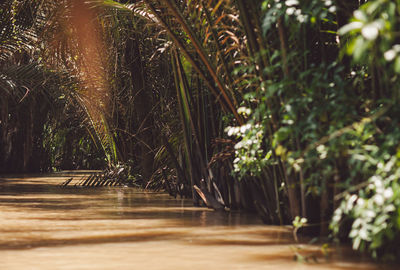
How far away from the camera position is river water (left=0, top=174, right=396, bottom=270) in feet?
12.5

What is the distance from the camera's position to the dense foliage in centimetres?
319

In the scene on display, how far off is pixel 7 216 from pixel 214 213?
2159mm

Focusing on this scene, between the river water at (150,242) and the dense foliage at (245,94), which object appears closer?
the dense foliage at (245,94)

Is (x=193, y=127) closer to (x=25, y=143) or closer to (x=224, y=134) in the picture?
(x=224, y=134)

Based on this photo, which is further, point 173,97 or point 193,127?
point 173,97

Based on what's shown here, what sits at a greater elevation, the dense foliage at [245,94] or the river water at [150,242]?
the dense foliage at [245,94]

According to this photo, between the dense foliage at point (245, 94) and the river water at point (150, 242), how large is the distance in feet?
0.89

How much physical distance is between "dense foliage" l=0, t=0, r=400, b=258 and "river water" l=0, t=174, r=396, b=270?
0.89 ft

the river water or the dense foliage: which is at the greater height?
the dense foliage

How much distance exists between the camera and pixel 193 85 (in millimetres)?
7809

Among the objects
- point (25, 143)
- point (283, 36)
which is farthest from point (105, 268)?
point (25, 143)

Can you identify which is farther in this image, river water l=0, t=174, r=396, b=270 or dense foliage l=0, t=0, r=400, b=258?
river water l=0, t=174, r=396, b=270

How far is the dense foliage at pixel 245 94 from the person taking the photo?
125 inches

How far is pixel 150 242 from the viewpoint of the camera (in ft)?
15.3
